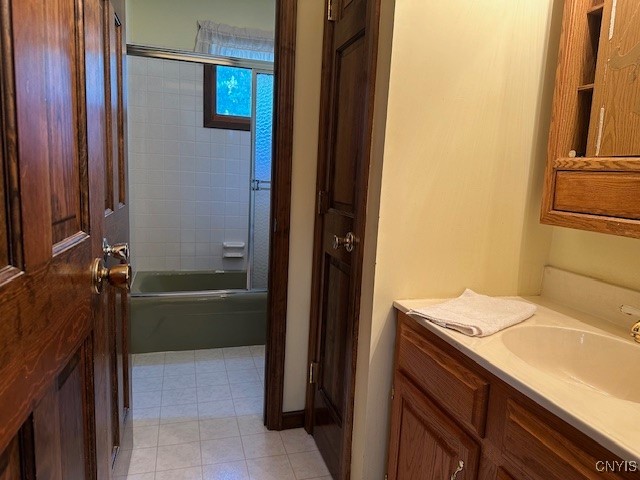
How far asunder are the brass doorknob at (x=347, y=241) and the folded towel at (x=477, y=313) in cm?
33

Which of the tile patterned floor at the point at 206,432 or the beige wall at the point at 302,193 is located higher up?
the beige wall at the point at 302,193

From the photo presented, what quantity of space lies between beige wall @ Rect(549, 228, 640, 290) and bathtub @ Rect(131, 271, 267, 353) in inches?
70.3

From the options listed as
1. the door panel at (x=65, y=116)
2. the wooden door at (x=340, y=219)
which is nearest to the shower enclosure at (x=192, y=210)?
the wooden door at (x=340, y=219)

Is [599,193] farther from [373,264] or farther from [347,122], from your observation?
[347,122]

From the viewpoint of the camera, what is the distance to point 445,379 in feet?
3.41

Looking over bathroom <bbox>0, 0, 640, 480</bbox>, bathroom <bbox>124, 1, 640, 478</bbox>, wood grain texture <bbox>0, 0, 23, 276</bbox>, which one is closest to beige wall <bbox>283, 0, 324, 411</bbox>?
bathroom <bbox>0, 0, 640, 480</bbox>

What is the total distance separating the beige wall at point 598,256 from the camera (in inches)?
44.9

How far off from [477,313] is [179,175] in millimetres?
2782

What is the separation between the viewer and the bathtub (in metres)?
2.67

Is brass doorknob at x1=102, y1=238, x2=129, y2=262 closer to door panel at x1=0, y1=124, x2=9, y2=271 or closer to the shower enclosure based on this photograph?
door panel at x1=0, y1=124, x2=9, y2=271

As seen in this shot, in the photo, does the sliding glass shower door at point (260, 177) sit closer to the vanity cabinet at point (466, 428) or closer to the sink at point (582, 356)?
the vanity cabinet at point (466, 428)

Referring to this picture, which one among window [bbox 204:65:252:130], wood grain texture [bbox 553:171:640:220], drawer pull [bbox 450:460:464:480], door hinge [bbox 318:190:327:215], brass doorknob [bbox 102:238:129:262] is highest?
window [bbox 204:65:252:130]

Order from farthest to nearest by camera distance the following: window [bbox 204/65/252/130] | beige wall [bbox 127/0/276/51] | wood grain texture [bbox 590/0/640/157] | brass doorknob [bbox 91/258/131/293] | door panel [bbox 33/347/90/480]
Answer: window [bbox 204/65/252/130]
beige wall [bbox 127/0/276/51]
wood grain texture [bbox 590/0/640/157]
brass doorknob [bbox 91/258/131/293]
door panel [bbox 33/347/90/480]

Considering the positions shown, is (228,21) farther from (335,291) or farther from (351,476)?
(351,476)
